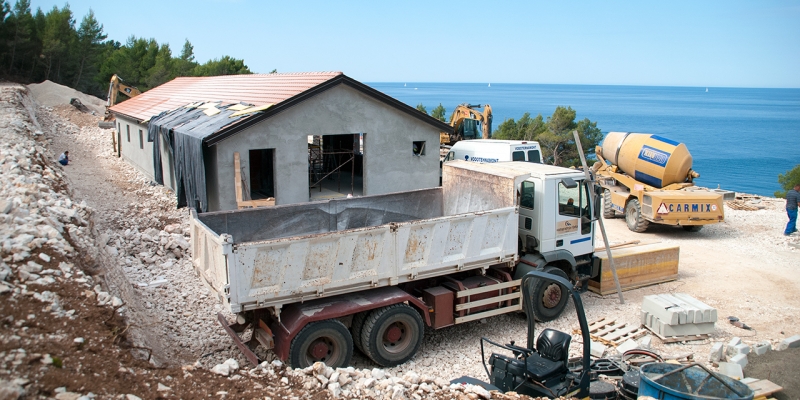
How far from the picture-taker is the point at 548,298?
10.2m

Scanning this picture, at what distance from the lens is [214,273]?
7.88 meters

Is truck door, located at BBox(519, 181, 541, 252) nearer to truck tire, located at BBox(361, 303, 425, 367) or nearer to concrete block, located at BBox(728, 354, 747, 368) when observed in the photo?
truck tire, located at BBox(361, 303, 425, 367)

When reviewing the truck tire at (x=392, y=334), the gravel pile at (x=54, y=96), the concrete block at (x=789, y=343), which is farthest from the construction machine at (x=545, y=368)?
the gravel pile at (x=54, y=96)

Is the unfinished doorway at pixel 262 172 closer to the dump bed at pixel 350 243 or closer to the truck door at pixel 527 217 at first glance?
the dump bed at pixel 350 243

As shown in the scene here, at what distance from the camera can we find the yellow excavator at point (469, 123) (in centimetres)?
2545

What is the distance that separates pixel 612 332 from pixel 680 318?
1093mm

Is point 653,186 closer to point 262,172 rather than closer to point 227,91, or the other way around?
point 262,172

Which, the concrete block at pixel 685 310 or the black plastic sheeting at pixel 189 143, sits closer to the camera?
the concrete block at pixel 685 310

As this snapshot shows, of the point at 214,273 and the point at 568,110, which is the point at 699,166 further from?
the point at 214,273

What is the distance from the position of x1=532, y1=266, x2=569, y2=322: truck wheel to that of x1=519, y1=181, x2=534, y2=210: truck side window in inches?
45.1

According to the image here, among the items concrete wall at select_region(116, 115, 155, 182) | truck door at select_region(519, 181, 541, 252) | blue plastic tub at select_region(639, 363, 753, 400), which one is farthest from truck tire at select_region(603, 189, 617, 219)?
concrete wall at select_region(116, 115, 155, 182)

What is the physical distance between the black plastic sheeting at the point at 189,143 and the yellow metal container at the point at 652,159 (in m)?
11.1

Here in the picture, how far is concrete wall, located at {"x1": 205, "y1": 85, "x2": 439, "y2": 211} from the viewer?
1523cm

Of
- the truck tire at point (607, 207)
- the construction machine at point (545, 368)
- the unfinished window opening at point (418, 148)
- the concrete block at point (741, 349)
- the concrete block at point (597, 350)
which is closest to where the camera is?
the construction machine at point (545, 368)
